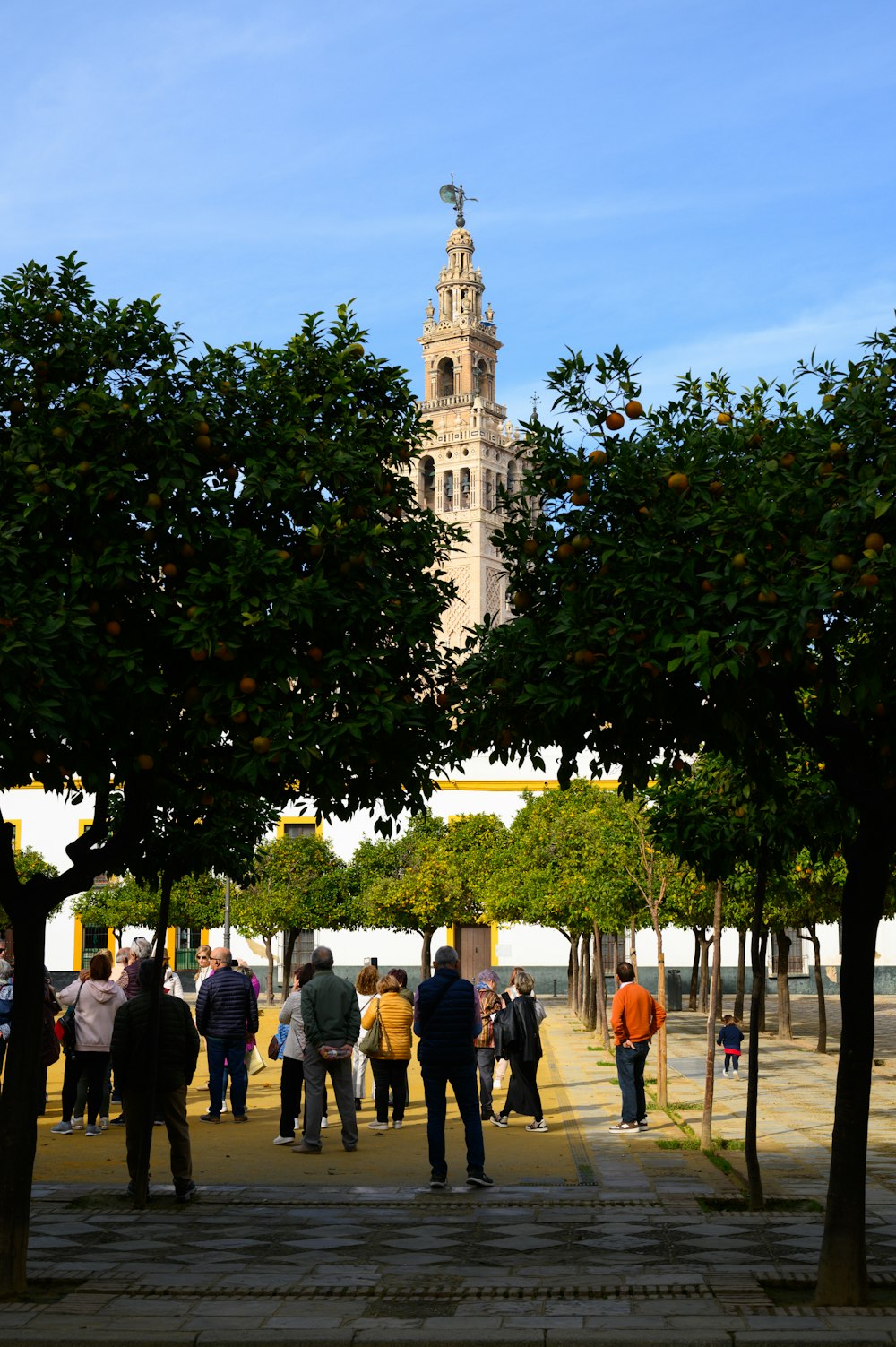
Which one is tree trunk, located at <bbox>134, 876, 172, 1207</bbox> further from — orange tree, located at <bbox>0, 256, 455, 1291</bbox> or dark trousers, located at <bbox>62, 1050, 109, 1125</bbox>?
dark trousers, located at <bbox>62, 1050, 109, 1125</bbox>

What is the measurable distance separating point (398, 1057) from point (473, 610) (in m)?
80.8

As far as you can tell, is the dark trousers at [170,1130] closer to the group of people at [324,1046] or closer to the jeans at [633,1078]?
the group of people at [324,1046]

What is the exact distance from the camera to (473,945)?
57.7 meters

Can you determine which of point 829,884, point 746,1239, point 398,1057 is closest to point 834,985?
point 829,884

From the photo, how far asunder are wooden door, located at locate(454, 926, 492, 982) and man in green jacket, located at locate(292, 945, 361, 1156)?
42.8 metres

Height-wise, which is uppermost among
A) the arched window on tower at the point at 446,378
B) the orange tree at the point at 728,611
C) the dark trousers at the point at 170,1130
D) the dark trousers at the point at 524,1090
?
the arched window on tower at the point at 446,378

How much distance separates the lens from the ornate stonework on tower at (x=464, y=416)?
99562 millimetres

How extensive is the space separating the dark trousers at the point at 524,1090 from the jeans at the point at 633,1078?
995mm

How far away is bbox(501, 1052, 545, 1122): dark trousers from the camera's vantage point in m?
16.7

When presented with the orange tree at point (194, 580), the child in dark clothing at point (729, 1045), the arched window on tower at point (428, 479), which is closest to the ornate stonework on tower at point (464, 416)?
the arched window on tower at point (428, 479)

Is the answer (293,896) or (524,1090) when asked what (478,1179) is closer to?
(524,1090)

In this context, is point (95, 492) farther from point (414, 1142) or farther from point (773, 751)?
point (414, 1142)

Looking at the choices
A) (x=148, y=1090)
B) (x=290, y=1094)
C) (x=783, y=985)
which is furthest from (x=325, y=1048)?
(x=783, y=985)

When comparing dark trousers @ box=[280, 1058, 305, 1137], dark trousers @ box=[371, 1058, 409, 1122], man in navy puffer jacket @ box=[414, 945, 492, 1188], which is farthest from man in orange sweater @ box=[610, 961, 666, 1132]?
man in navy puffer jacket @ box=[414, 945, 492, 1188]
